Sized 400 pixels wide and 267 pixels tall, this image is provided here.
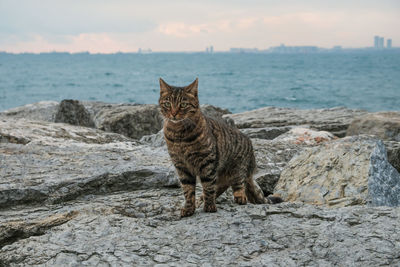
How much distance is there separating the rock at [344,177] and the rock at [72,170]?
180cm

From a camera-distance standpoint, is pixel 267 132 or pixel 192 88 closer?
pixel 192 88

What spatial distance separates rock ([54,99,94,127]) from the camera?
1178cm

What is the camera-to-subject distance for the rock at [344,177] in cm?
555

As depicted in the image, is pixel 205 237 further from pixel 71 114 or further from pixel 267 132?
pixel 71 114

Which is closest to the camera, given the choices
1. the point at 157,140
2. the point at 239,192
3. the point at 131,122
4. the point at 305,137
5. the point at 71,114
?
the point at 239,192

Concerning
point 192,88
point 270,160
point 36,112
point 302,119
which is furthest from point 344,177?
point 36,112

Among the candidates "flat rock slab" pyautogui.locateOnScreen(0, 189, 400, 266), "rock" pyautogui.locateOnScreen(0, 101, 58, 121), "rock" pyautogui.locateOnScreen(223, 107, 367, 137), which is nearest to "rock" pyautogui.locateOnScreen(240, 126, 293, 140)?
"rock" pyautogui.locateOnScreen(223, 107, 367, 137)

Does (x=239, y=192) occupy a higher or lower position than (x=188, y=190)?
lower

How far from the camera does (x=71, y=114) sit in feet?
39.1

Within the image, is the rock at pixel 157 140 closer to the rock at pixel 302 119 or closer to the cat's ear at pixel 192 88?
the cat's ear at pixel 192 88

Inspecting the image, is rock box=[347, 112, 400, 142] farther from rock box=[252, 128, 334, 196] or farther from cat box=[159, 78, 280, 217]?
cat box=[159, 78, 280, 217]

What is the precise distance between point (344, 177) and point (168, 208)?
8.02 feet

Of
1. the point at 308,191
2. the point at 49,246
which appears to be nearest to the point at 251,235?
the point at 49,246

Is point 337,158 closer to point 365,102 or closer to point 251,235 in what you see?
point 251,235
